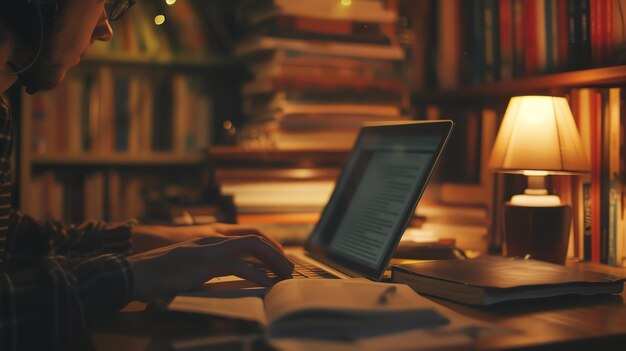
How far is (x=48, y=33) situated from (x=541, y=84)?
855mm

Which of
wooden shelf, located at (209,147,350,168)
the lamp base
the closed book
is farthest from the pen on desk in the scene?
wooden shelf, located at (209,147,350,168)

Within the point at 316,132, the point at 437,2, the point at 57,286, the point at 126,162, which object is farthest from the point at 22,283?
the point at 126,162

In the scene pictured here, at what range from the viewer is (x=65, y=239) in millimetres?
1306

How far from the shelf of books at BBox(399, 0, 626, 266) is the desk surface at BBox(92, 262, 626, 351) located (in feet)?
1.07

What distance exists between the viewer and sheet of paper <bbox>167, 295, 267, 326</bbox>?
29.1 inches

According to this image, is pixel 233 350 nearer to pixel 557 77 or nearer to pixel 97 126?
pixel 557 77

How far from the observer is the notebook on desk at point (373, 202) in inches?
40.9

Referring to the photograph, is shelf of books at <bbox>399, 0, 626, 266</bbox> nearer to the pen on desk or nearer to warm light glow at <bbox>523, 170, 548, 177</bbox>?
warm light glow at <bbox>523, 170, 548, 177</bbox>

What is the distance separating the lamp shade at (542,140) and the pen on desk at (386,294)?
16.6 inches

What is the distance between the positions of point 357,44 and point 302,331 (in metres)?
1.24

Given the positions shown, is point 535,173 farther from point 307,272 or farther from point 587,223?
point 307,272

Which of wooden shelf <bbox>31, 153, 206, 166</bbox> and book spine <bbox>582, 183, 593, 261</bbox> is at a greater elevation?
wooden shelf <bbox>31, 153, 206, 166</bbox>

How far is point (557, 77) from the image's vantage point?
3.98ft

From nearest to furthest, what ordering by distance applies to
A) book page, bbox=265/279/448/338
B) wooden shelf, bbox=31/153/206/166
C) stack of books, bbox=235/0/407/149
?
book page, bbox=265/279/448/338 → stack of books, bbox=235/0/407/149 → wooden shelf, bbox=31/153/206/166
